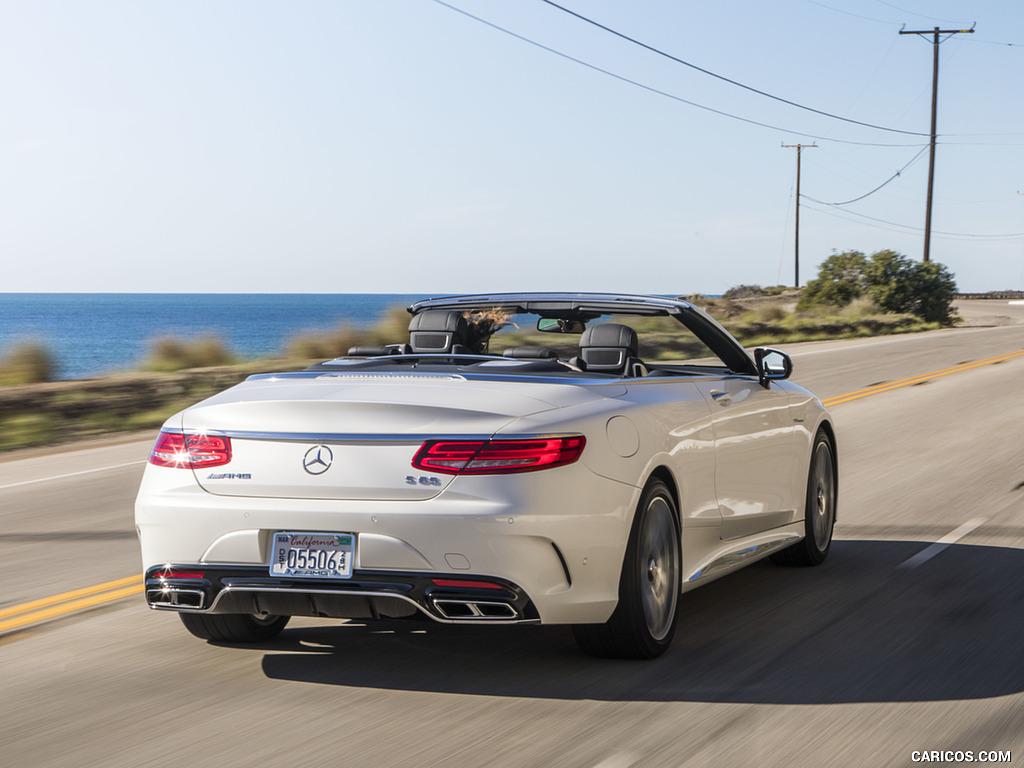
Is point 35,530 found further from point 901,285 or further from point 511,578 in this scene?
point 901,285

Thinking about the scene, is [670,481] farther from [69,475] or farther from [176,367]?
[176,367]

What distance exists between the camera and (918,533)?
8188 millimetres

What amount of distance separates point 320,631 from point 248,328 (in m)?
110

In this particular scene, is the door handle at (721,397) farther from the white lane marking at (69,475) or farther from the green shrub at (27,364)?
the green shrub at (27,364)

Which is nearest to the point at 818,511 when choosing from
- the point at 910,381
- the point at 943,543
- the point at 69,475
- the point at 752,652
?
the point at 943,543

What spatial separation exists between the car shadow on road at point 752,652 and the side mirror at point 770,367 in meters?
1.13

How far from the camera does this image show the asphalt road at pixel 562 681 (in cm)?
409

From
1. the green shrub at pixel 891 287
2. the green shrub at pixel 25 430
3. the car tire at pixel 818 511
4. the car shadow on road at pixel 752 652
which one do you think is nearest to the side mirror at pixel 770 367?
the car tire at pixel 818 511

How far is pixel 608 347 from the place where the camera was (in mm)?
5660

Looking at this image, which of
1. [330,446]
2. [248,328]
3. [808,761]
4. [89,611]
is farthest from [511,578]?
[248,328]

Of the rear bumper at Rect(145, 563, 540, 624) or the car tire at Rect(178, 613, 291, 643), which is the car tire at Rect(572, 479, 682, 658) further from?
the car tire at Rect(178, 613, 291, 643)

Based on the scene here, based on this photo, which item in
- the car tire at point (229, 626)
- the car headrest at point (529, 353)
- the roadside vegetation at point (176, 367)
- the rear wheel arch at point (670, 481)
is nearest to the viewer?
the rear wheel arch at point (670, 481)

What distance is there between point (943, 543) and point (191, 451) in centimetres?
502

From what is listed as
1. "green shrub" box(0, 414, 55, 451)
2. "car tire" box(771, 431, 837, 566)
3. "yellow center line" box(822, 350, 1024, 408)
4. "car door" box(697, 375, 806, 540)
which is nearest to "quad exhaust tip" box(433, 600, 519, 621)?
"car door" box(697, 375, 806, 540)
